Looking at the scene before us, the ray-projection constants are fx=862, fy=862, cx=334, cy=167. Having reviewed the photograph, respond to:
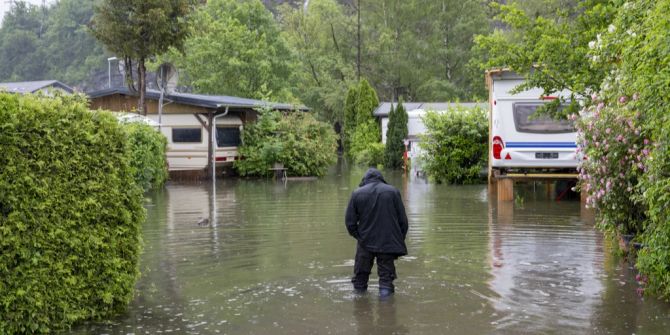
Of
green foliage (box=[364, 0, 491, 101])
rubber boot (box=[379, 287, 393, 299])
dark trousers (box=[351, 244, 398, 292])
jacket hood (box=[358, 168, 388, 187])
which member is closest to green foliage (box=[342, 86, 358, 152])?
green foliage (box=[364, 0, 491, 101])

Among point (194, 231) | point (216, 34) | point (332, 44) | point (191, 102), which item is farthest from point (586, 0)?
point (332, 44)

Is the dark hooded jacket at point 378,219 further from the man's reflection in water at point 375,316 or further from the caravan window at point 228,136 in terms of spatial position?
the caravan window at point 228,136

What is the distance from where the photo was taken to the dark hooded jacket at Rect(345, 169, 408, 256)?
8883 millimetres

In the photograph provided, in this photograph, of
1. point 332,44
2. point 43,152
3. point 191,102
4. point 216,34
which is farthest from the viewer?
point 332,44

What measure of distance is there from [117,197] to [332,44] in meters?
57.8

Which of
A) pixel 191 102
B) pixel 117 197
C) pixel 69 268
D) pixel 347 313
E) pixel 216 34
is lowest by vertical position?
pixel 347 313

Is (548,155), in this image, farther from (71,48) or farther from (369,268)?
(71,48)

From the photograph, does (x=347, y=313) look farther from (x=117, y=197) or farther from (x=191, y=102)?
(x=191, y=102)

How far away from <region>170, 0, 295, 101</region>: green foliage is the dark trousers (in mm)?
43059

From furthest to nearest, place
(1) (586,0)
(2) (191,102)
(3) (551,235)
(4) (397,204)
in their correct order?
1. (2) (191,102)
2. (1) (586,0)
3. (3) (551,235)
4. (4) (397,204)

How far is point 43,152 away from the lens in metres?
7.07

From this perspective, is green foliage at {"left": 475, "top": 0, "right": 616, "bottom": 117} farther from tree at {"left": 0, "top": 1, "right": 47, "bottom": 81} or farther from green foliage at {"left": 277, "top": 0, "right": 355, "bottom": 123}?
tree at {"left": 0, "top": 1, "right": 47, "bottom": 81}

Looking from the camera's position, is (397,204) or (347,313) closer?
(347,313)

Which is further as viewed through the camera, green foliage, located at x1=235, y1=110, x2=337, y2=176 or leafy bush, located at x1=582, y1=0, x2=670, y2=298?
green foliage, located at x1=235, y1=110, x2=337, y2=176
